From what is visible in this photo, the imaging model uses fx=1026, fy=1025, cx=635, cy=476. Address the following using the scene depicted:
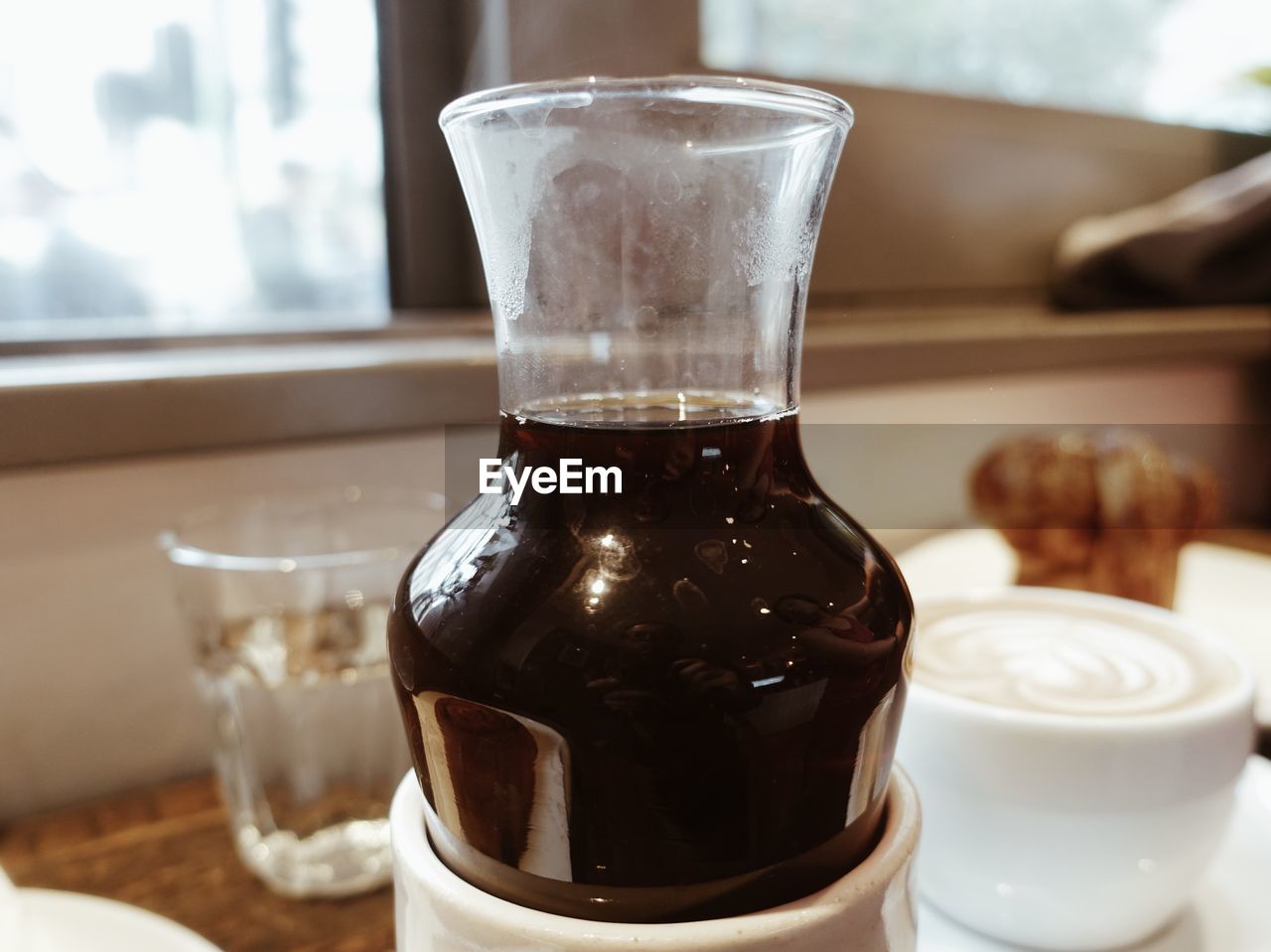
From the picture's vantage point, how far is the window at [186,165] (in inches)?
22.0

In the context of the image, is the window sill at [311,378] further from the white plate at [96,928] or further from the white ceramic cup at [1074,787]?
the white ceramic cup at [1074,787]

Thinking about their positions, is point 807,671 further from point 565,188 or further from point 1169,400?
point 1169,400

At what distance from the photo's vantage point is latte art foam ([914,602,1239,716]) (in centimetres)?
34

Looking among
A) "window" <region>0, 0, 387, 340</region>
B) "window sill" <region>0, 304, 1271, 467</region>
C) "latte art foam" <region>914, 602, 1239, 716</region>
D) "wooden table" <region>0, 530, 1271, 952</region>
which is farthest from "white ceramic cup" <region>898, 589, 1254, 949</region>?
"window" <region>0, 0, 387, 340</region>

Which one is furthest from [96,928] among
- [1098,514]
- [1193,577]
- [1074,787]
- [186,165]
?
[1193,577]

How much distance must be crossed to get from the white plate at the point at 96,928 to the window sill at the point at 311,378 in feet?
0.59

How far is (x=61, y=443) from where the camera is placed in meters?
0.43

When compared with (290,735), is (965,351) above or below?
above

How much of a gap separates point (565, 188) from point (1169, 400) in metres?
0.89

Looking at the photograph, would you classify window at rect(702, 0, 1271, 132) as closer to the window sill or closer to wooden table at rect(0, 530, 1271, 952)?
the window sill

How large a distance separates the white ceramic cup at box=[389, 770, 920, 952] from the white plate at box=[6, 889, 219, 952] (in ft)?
0.38

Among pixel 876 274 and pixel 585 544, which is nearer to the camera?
pixel 585 544

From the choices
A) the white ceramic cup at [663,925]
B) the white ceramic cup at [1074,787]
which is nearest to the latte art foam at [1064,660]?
the white ceramic cup at [1074,787]

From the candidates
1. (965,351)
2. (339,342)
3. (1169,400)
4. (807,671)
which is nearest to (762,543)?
(807,671)
